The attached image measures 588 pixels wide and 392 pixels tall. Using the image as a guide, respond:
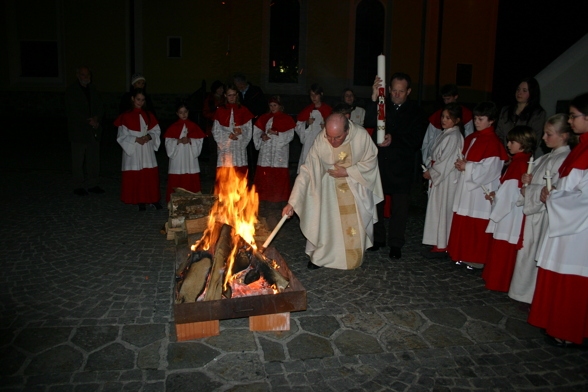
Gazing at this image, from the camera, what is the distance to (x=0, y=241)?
6.37m

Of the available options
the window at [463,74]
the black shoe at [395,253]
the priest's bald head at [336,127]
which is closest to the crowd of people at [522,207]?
the black shoe at [395,253]

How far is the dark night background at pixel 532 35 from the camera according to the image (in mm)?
10477

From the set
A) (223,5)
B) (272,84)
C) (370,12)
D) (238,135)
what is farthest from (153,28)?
(238,135)

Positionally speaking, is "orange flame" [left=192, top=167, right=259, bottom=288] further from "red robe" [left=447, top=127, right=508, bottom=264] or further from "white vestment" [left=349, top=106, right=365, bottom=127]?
"white vestment" [left=349, top=106, right=365, bottom=127]

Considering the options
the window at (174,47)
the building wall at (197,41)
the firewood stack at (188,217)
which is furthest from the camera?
the window at (174,47)

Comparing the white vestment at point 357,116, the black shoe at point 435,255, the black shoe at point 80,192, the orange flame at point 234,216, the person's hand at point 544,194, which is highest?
the white vestment at point 357,116

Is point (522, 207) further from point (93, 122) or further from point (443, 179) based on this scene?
point (93, 122)

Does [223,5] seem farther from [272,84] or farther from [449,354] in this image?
[449,354]

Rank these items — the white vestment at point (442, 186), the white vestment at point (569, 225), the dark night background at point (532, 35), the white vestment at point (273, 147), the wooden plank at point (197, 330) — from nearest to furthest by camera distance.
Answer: the white vestment at point (569, 225)
the wooden plank at point (197, 330)
the white vestment at point (442, 186)
the white vestment at point (273, 147)
the dark night background at point (532, 35)

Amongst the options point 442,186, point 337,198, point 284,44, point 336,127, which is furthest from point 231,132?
point 284,44

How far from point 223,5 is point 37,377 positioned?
1546 cm

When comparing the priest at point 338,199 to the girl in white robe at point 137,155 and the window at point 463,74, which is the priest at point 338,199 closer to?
the girl in white robe at point 137,155

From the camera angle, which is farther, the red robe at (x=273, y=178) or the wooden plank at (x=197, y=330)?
the red robe at (x=273, y=178)

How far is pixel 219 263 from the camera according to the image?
4359 mm
